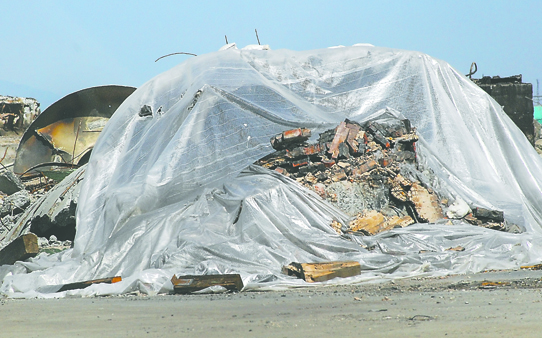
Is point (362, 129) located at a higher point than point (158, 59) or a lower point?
lower

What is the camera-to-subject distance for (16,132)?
626 inches

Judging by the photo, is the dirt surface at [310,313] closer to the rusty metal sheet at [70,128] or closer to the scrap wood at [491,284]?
the scrap wood at [491,284]

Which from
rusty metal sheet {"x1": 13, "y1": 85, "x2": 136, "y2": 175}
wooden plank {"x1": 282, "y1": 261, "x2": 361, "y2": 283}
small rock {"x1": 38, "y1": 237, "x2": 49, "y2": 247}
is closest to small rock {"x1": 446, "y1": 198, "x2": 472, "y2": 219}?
wooden plank {"x1": 282, "y1": 261, "x2": 361, "y2": 283}

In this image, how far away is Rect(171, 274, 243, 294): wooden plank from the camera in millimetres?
4109

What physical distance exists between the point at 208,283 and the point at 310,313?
1.49 meters

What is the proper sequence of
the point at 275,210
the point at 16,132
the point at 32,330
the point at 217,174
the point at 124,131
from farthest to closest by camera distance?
the point at 16,132, the point at 124,131, the point at 217,174, the point at 275,210, the point at 32,330

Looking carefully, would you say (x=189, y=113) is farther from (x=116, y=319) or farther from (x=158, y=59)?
(x=116, y=319)

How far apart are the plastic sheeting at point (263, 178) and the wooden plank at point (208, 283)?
0.15m

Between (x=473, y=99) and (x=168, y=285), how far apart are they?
17.2 ft

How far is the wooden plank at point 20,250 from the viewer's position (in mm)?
5910

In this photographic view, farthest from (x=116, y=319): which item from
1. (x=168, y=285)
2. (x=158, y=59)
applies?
(x=158, y=59)

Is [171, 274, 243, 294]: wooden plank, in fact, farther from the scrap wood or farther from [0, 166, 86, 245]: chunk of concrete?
[0, 166, 86, 245]: chunk of concrete

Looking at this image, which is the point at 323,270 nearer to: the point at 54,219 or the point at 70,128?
the point at 54,219

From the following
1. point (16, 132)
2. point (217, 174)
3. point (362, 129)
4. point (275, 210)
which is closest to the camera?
point (275, 210)
